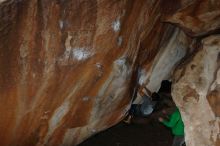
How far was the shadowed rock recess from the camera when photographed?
4953mm

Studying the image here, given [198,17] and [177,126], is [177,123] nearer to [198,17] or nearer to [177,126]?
[177,126]

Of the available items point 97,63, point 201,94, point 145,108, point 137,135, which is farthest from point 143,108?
point 97,63

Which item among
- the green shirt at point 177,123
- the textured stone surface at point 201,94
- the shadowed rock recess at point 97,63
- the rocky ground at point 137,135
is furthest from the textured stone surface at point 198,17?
→ the rocky ground at point 137,135

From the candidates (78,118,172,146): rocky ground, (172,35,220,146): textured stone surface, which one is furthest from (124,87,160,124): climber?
(172,35,220,146): textured stone surface

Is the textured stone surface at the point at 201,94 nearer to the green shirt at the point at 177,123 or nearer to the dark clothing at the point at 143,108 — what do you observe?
the green shirt at the point at 177,123

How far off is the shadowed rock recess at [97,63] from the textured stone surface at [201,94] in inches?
0.5

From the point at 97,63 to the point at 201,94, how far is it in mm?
1427

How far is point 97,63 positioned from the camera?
5641 mm

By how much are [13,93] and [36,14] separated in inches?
38.3

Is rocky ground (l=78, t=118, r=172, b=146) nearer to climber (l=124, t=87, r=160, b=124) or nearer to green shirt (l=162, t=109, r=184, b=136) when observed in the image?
climber (l=124, t=87, r=160, b=124)

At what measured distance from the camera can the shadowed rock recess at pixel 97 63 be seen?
495 centimetres

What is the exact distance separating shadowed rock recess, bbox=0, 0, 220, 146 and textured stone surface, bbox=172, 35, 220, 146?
0.04 ft

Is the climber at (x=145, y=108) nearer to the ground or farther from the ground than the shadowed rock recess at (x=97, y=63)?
nearer to the ground

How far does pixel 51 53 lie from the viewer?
5.16m
